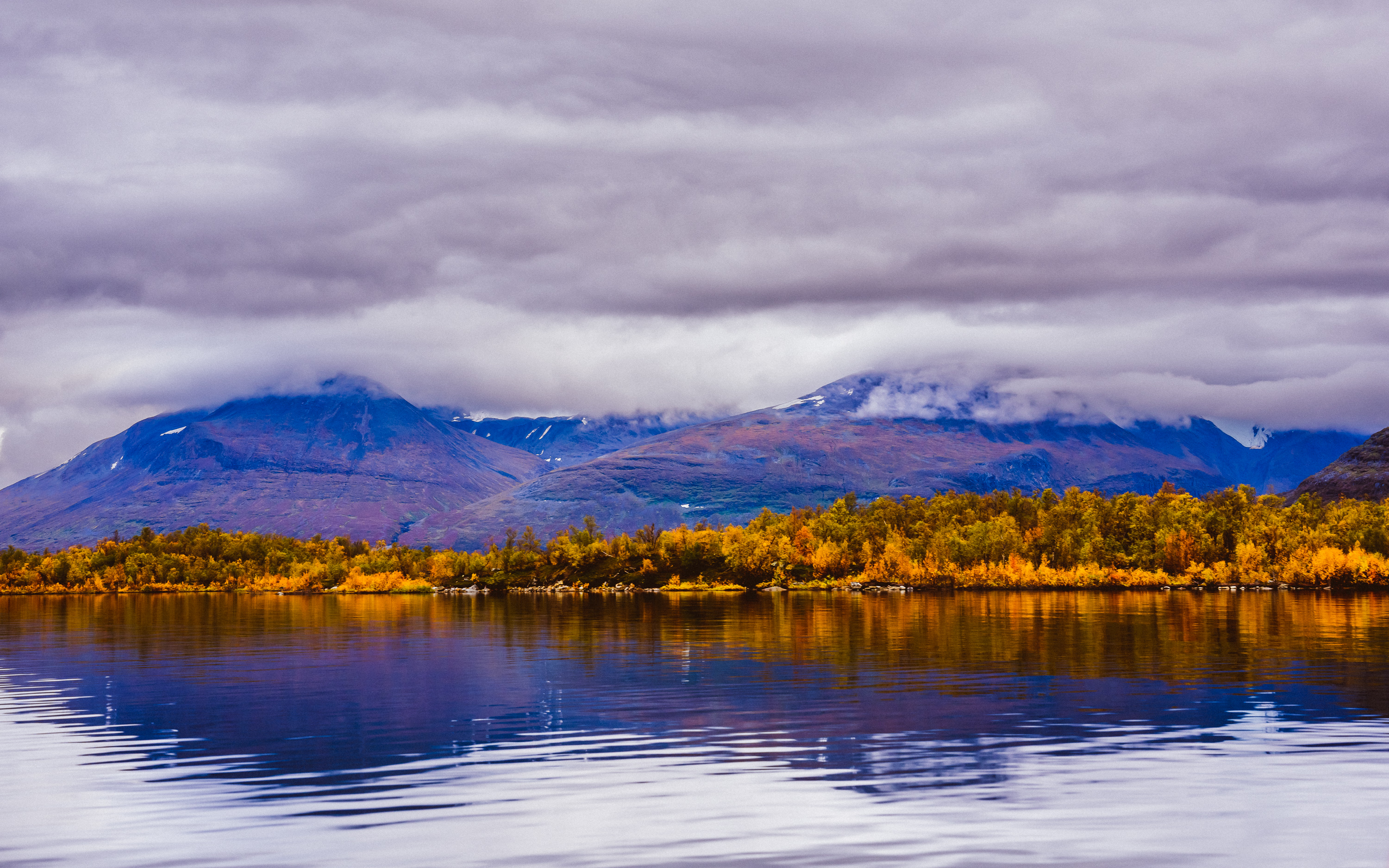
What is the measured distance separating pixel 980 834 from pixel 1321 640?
70.0m

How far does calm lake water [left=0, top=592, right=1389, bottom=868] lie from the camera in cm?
2736

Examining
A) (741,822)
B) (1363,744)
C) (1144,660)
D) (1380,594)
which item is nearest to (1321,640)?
(1144,660)

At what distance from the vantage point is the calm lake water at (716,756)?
27.4m

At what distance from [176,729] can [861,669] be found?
3626 centimetres

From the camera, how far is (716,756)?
39.3 meters

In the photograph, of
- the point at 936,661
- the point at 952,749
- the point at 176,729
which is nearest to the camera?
the point at 952,749

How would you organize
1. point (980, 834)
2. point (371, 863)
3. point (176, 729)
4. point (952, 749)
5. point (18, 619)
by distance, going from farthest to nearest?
1. point (18, 619)
2. point (176, 729)
3. point (952, 749)
4. point (980, 834)
5. point (371, 863)

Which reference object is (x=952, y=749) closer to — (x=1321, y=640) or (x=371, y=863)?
(x=371, y=863)

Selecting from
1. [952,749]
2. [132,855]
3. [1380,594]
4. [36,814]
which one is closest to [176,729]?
[36,814]

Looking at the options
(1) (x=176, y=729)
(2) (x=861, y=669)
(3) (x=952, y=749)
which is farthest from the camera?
(2) (x=861, y=669)

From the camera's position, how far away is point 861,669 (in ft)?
224

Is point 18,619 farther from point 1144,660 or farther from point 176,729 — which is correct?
point 1144,660

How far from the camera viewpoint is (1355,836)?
1075 inches

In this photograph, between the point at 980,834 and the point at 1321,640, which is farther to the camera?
the point at 1321,640
